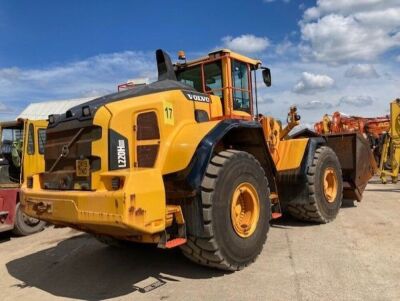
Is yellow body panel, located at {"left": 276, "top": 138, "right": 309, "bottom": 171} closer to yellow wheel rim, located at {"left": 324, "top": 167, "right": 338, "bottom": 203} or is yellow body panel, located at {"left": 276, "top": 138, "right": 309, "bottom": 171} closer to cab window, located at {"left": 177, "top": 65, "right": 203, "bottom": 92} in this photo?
yellow wheel rim, located at {"left": 324, "top": 167, "right": 338, "bottom": 203}

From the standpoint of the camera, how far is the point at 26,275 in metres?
6.12

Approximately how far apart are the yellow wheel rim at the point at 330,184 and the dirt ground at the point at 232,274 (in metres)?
0.64

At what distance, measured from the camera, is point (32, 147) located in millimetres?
9883

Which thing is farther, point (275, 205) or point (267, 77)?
point (267, 77)

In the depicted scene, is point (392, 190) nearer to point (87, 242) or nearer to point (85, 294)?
point (87, 242)

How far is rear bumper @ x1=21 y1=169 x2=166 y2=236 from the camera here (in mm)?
4441

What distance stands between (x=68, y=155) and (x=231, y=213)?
1962 mm

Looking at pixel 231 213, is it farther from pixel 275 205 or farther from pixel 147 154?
pixel 275 205

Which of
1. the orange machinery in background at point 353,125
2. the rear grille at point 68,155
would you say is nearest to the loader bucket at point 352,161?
the rear grille at point 68,155

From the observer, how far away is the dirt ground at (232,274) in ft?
16.1

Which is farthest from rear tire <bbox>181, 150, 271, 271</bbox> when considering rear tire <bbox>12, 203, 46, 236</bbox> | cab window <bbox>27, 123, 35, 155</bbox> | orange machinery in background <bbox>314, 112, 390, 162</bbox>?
orange machinery in background <bbox>314, 112, 390, 162</bbox>

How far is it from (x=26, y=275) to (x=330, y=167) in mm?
5388

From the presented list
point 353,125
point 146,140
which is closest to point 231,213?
point 146,140

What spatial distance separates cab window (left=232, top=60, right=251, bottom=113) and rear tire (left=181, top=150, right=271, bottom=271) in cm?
130
